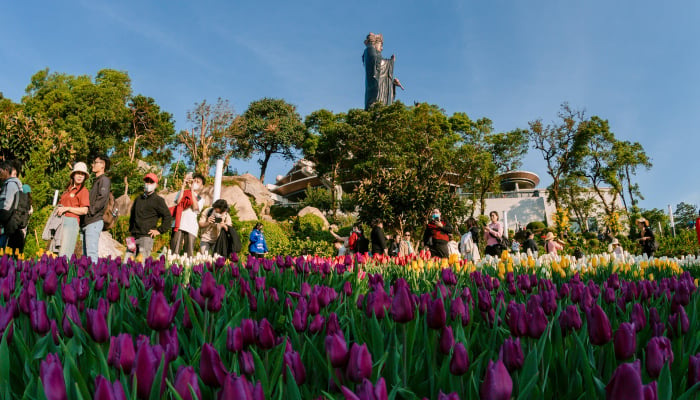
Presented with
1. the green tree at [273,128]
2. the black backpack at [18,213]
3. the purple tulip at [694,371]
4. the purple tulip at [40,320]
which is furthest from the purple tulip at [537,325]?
the green tree at [273,128]

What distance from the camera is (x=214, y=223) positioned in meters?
8.17

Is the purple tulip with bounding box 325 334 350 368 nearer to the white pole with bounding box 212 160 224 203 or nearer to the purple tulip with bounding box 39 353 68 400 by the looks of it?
the purple tulip with bounding box 39 353 68 400

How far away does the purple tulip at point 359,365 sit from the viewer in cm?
90

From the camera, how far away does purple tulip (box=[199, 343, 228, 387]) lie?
35.1 inches

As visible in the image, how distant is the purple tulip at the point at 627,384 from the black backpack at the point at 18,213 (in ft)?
22.3

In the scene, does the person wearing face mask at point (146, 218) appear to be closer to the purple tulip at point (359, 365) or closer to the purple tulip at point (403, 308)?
the purple tulip at point (403, 308)

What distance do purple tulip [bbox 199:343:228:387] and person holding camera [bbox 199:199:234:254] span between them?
6.98 metres

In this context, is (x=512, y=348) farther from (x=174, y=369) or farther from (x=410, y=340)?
(x=174, y=369)

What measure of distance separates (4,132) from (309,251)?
10516 millimetres

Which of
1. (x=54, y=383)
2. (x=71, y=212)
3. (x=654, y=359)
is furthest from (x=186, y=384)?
(x=71, y=212)

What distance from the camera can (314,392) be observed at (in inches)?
41.3

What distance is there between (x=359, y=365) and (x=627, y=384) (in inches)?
18.1

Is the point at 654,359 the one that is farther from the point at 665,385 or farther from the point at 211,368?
the point at 211,368

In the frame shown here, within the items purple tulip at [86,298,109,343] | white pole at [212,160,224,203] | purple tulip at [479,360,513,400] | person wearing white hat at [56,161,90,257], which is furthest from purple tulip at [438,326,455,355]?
white pole at [212,160,224,203]
